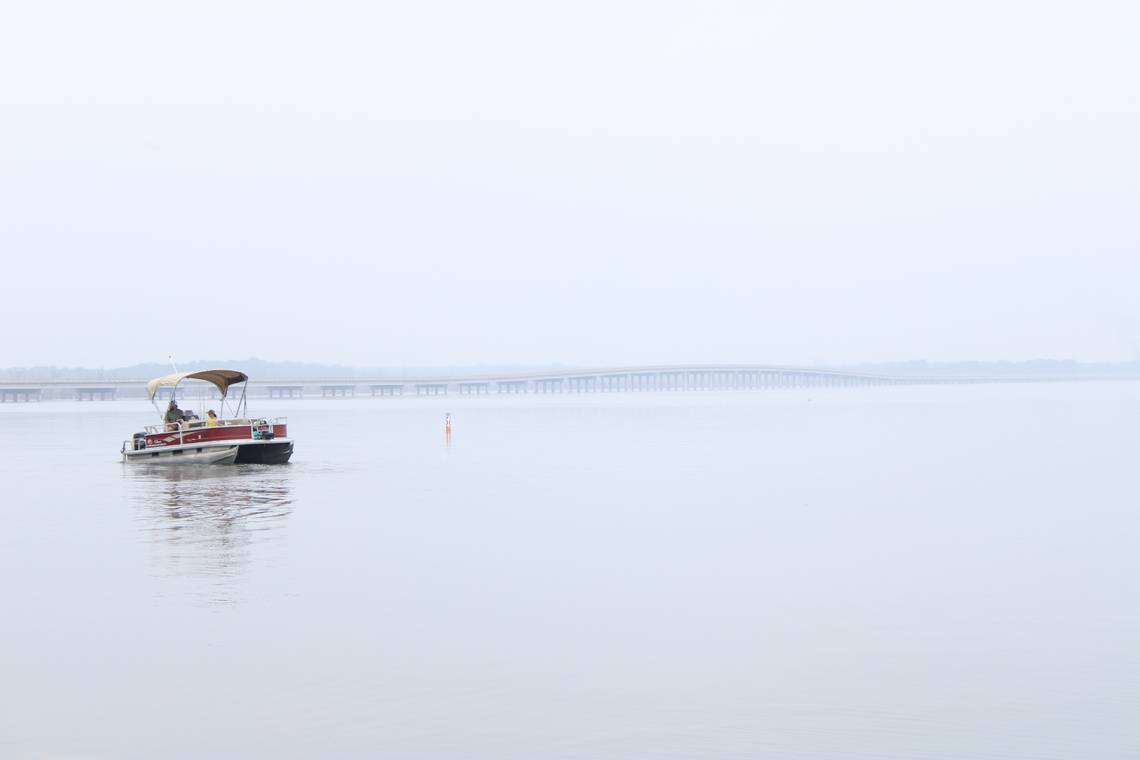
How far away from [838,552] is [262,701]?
1555cm

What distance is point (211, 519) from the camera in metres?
35.2

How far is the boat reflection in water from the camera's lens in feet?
81.9

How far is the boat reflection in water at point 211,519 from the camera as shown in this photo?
25.0m

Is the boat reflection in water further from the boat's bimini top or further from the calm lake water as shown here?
the boat's bimini top

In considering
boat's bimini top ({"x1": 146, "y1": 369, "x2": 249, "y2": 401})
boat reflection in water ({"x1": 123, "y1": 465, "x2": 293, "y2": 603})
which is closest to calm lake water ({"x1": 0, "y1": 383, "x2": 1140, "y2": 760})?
boat reflection in water ({"x1": 123, "y1": 465, "x2": 293, "y2": 603})

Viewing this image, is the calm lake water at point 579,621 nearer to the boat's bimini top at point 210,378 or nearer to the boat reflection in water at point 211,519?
the boat reflection in water at point 211,519

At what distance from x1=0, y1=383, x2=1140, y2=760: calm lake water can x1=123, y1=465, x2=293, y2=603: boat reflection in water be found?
0.61ft

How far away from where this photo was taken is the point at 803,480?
4581 cm

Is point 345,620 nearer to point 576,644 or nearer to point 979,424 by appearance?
point 576,644

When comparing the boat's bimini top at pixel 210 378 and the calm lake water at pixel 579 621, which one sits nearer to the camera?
the calm lake water at pixel 579 621

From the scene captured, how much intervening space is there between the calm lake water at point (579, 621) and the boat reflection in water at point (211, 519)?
7.3 inches

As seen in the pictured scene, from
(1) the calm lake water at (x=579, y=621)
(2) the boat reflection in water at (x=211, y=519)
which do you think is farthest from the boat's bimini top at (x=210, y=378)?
(1) the calm lake water at (x=579, y=621)

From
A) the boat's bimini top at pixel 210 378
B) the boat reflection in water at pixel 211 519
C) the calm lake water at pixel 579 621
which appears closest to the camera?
the calm lake water at pixel 579 621

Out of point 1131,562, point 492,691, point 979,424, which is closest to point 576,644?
point 492,691
